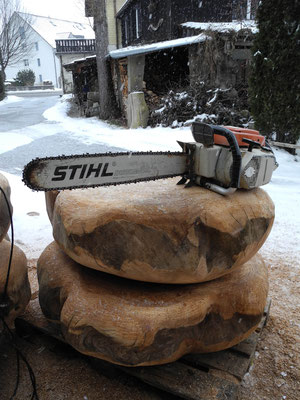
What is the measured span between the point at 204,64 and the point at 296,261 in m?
7.41

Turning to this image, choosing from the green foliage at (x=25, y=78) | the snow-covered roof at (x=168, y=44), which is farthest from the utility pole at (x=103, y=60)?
the green foliage at (x=25, y=78)

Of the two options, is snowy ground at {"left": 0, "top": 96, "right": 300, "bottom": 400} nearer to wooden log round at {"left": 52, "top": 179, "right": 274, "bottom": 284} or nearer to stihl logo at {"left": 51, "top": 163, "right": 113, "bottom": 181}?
wooden log round at {"left": 52, "top": 179, "right": 274, "bottom": 284}

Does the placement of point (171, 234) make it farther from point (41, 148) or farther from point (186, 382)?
point (41, 148)

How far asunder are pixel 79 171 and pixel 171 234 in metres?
0.44

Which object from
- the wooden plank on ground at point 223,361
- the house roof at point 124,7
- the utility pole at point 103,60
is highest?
the house roof at point 124,7

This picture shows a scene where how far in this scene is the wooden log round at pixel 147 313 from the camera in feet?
4.37

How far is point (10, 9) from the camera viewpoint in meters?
29.8

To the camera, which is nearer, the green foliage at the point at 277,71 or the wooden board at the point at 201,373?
the wooden board at the point at 201,373

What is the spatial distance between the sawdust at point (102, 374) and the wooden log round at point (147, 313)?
0.23m

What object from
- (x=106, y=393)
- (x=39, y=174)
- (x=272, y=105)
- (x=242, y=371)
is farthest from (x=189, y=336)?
(x=272, y=105)

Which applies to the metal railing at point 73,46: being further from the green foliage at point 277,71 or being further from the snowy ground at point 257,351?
the snowy ground at point 257,351

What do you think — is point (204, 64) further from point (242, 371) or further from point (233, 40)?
point (242, 371)

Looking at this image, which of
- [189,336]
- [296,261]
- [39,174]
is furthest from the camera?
[296,261]

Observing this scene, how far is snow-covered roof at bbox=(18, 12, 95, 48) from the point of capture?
40844mm
